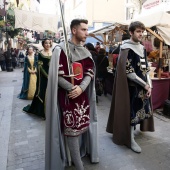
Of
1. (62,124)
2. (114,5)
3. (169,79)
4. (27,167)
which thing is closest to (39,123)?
(27,167)

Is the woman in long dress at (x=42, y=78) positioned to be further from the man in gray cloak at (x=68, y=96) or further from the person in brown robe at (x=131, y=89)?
the man in gray cloak at (x=68, y=96)

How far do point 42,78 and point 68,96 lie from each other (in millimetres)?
2660

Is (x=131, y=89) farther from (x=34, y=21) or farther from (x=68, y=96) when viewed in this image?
(x=34, y=21)

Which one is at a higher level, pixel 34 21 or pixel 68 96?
pixel 34 21

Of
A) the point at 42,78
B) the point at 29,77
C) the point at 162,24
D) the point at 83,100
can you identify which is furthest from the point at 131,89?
the point at 29,77

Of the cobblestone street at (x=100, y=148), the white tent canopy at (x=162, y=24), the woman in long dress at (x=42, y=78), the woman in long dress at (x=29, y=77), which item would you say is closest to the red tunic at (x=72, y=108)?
the cobblestone street at (x=100, y=148)

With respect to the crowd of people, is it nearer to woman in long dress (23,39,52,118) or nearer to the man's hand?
the man's hand

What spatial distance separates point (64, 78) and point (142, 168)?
1.61m

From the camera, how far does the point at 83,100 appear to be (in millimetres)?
2398

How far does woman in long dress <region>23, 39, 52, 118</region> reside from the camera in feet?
15.5

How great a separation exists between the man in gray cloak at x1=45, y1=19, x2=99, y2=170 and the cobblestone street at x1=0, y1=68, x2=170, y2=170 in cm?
60

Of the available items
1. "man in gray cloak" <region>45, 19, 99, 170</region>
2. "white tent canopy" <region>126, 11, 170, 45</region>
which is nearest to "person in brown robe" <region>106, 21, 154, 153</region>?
"man in gray cloak" <region>45, 19, 99, 170</region>

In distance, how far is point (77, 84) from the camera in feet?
7.68

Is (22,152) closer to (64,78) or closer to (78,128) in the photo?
(78,128)
